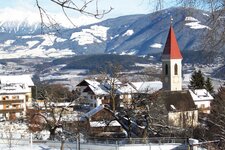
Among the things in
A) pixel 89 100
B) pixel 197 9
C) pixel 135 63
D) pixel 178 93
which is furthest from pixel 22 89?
pixel 135 63

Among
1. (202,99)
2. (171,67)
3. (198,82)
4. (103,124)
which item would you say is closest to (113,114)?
(103,124)

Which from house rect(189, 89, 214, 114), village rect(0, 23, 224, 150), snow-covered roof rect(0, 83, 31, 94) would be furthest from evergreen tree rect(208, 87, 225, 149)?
snow-covered roof rect(0, 83, 31, 94)

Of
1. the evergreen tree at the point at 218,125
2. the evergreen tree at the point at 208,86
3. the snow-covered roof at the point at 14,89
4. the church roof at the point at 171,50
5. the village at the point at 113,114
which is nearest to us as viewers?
the evergreen tree at the point at 218,125

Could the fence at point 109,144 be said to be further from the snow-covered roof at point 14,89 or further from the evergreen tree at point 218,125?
the snow-covered roof at point 14,89

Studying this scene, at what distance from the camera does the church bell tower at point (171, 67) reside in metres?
41.9

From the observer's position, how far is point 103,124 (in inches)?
797

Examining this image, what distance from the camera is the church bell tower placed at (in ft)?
137

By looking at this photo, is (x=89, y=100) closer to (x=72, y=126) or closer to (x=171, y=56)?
(x=171, y=56)

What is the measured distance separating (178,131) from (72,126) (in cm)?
401

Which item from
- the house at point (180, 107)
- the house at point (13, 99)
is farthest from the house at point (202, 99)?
the house at point (13, 99)

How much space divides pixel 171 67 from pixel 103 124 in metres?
23.4

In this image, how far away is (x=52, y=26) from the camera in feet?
8.86

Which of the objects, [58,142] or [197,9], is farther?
[58,142]

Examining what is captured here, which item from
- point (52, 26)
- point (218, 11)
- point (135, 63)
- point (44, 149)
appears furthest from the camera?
point (135, 63)
